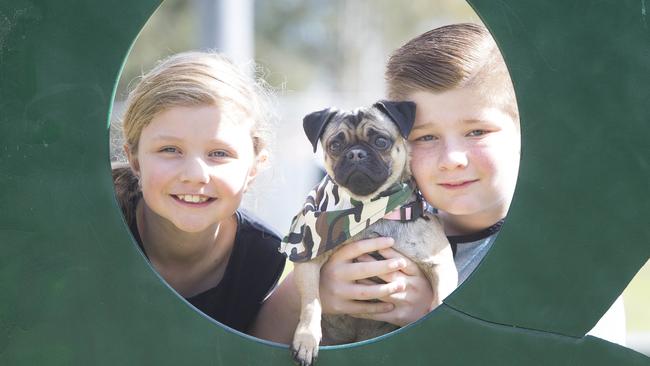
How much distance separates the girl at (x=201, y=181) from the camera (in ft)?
7.75

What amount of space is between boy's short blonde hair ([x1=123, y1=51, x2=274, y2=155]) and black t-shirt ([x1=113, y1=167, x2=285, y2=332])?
17 centimetres

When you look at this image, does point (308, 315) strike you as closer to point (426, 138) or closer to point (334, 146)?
point (334, 146)

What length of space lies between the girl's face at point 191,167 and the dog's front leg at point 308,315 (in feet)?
1.00

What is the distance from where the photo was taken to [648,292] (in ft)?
31.2

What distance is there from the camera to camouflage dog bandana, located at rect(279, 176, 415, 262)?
228 centimetres

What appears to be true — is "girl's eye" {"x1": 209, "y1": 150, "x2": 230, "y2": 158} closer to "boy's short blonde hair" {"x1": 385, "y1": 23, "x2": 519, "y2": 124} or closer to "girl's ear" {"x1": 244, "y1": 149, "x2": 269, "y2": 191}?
"girl's ear" {"x1": 244, "y1": 149, "x2": 269, "y2": 191}

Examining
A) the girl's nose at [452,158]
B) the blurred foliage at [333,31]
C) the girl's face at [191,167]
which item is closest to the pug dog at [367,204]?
the girl's nose at [452,158]

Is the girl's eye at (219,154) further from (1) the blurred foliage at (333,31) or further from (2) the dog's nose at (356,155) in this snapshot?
(1) the blurred foliage at (333,31)

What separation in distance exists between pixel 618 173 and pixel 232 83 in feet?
3.85

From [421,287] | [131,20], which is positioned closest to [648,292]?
[421,287]

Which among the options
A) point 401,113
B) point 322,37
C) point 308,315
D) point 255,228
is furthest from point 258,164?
point 322,37

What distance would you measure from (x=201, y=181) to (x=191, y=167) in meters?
0.05

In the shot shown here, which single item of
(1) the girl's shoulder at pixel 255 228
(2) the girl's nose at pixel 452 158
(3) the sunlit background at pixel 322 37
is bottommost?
(1) the girl's shoulder at pixel 255 228

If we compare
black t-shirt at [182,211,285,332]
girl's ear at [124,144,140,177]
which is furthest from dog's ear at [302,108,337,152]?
girl's ear at [124,144,140,177]
